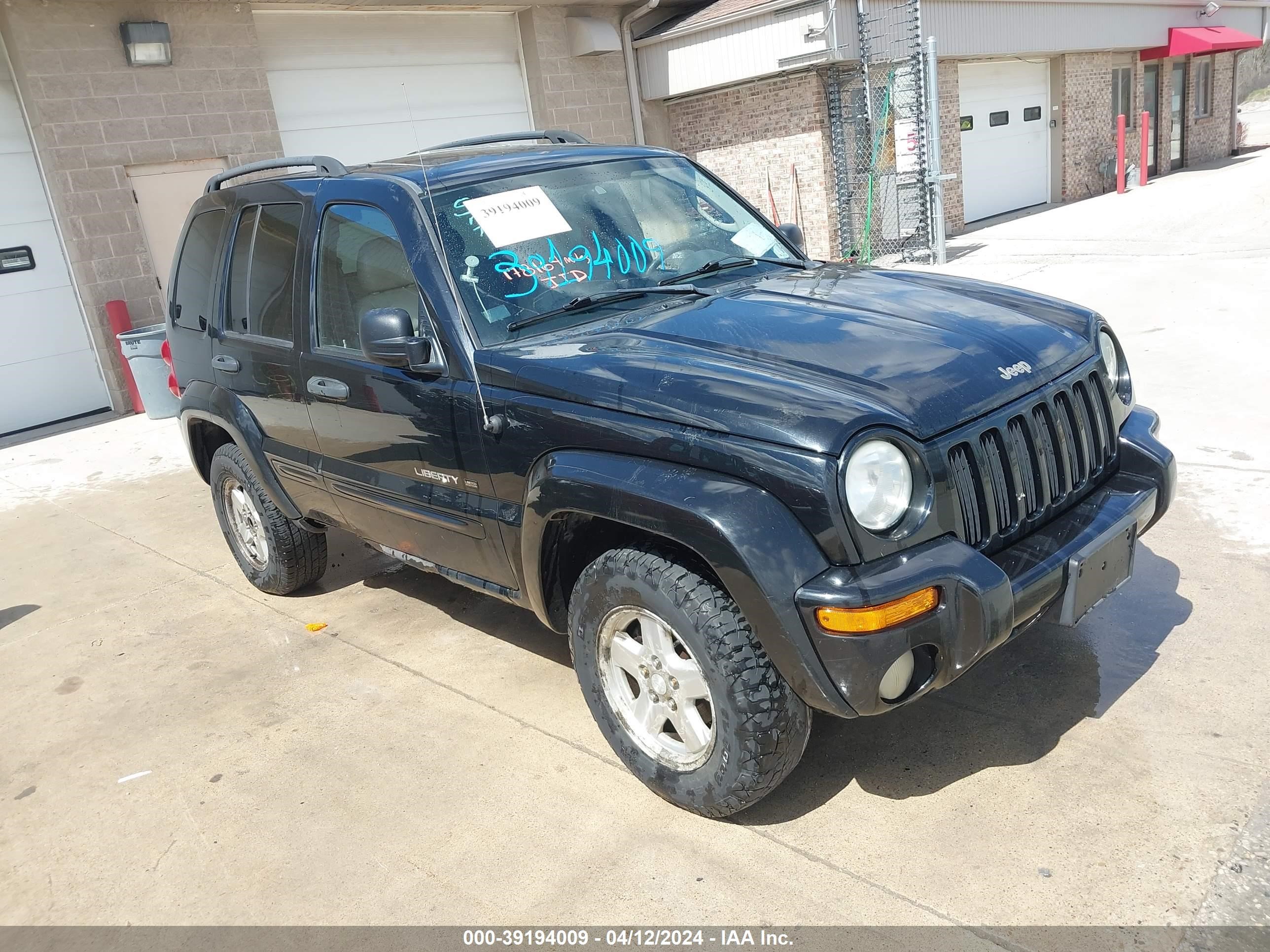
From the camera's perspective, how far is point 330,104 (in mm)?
12250

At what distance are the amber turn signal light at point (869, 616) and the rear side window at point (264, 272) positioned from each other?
2.67m

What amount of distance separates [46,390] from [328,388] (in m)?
8.41

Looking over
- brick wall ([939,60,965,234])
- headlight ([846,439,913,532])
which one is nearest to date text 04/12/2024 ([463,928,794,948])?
headlight ([846,439,913,532])

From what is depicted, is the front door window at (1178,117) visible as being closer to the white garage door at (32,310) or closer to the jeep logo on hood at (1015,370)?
the white garage door at (32,310)

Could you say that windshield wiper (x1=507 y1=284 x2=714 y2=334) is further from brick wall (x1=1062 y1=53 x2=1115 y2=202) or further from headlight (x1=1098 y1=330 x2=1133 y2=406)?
brick wall (x1=1062 y1=53 x2=1115 y2=202)

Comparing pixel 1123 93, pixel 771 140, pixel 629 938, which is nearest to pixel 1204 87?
pixel 1123 93

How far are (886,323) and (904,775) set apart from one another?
1.40 m

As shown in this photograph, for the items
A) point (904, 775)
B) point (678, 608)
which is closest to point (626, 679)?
point (678, 608)

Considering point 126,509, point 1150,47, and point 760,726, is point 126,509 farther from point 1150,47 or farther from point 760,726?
point 1150,47

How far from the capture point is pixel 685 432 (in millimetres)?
2783

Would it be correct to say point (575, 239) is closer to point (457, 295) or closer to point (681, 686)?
point (457, 295)

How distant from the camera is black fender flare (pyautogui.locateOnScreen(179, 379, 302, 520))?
4727 millimetres

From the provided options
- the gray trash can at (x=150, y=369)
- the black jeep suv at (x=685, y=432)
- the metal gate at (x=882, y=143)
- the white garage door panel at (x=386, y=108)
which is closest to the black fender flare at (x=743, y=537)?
the black jeep suv at (x=685, y=432)

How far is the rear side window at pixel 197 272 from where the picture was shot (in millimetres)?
4910
